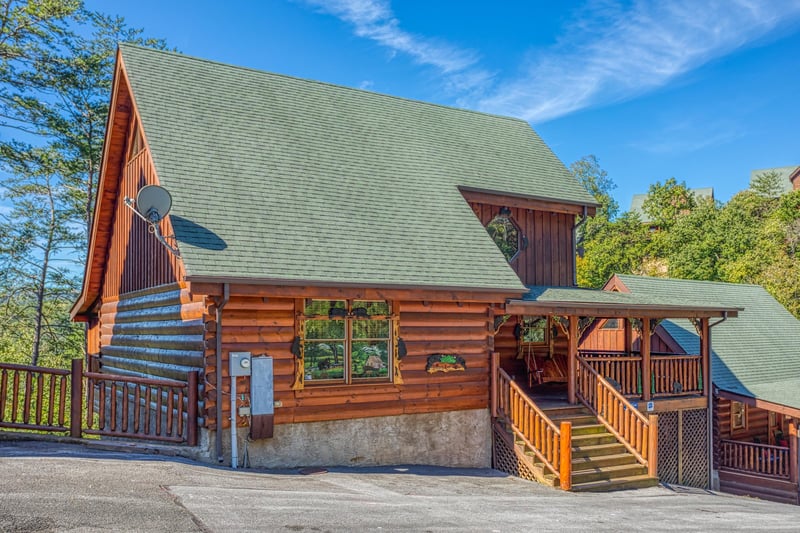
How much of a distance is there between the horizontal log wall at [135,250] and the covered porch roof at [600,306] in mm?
6231

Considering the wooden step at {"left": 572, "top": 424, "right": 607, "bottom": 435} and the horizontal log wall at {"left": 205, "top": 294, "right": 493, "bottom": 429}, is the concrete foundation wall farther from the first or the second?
the wooden step at {"left": 572, "top": 424, "right": 607, "bottom": 435}

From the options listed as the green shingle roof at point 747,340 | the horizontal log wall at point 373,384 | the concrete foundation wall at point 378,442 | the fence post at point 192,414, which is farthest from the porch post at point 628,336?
the fence post at point 192,414

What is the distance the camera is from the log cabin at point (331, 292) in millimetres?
9945

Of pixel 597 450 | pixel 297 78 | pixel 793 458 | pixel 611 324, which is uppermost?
pixel 297 78

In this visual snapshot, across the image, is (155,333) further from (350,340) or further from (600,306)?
(600,306)

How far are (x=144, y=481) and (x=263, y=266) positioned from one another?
356 cm

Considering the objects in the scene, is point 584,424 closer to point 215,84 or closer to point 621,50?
point 215,84

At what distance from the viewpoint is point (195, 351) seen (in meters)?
10.2

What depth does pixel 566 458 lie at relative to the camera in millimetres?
10641

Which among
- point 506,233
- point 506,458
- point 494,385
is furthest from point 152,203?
point 506,233

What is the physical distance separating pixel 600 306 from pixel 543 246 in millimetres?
3608

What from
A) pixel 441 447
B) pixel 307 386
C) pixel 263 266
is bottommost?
pixel 441 447

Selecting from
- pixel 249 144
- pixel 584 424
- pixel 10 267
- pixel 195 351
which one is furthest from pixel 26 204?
pixel 584 424

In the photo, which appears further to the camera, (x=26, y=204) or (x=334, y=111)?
(x=26, y=204)
